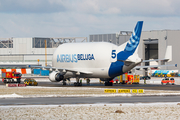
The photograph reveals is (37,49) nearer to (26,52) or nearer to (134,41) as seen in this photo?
(26,52)

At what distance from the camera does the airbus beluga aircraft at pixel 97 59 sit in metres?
54.1

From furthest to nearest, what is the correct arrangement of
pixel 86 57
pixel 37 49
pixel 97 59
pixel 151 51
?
1. pixel 37 49
2. pixel 151 51
3. pixel 86 57
4. pixel 97 59

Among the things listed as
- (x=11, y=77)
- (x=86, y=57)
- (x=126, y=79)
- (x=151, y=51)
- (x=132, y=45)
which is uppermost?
(x=151, y=51)

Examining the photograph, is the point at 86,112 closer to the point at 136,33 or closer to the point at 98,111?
the point at 98,111

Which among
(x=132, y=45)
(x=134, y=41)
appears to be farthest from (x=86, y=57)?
(x=134, y=41)

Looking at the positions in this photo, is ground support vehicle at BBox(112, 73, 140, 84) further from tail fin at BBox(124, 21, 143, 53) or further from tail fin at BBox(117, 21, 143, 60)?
tail fin at BBox(124, 21, 143, 53)

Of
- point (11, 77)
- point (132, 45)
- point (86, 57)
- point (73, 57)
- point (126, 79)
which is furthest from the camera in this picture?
point (11, 77)

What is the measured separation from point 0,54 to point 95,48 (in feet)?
423

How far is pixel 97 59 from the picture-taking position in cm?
5800

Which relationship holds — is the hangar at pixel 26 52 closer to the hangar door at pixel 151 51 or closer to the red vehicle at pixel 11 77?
the hangar door at pixel 151 51

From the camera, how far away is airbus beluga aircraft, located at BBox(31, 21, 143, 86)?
5410 centimetres

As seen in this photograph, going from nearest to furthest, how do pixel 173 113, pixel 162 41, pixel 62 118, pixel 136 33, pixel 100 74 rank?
1. pixel 62 118
2. pixel 173 113
3. pixel 136 33
4. pixel 100 74
5. pixel 162 41

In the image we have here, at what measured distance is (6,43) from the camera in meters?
191

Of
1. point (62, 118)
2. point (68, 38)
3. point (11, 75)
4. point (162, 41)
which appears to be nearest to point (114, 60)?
point (11, 75)
